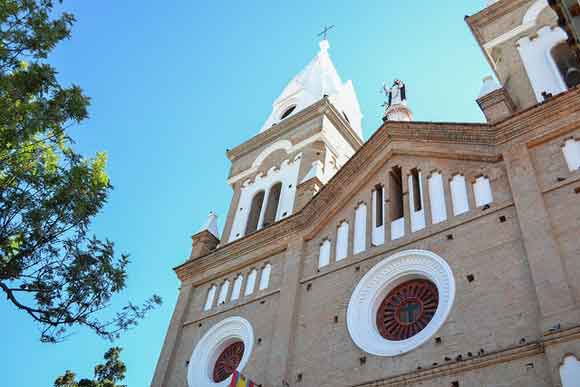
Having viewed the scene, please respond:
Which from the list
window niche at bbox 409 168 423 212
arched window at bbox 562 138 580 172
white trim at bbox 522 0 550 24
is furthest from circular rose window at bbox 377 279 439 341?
white trim at bbox 522 0 550 24

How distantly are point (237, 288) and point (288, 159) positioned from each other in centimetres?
645

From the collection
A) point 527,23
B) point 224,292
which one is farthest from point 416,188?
point 527,23

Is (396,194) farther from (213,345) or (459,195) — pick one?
(213,345)

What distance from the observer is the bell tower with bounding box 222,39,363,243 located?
2067cm

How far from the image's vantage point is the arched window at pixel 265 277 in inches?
667

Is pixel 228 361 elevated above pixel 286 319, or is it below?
below

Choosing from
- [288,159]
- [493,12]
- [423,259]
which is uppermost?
[493,12]

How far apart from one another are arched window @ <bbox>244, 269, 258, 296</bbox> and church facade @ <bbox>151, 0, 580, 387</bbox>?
0.07m

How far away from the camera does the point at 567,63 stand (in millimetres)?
16406

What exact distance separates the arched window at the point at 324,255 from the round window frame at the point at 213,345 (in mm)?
2607

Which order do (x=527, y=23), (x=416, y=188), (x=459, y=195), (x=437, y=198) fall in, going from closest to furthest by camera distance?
1. (x=459, y=195)
2. (x=437, y=198)
3. (x=416, y=188)
4. (x=527, y=23)

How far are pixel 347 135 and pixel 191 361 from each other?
11.3 meters

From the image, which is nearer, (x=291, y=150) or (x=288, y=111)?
(x=291, y=150)

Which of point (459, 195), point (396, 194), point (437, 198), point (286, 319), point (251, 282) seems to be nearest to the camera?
point (459, 195)
